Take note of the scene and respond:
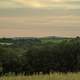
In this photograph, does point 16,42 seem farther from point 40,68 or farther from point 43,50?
point 40,68

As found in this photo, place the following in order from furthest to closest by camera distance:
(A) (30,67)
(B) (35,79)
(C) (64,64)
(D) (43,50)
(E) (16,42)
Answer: (E) (16,42), (D) (43,50), (C) (64,64), (A) (30,67), (B) (35,79)

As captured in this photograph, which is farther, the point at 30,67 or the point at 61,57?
the point at 61,57

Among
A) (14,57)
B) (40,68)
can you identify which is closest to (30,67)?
(40,68)

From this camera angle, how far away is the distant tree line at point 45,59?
A: 36219 millimetres

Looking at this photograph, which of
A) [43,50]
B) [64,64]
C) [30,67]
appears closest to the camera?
[30,67]

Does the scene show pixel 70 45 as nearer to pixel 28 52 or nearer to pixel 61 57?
pixel 61 57

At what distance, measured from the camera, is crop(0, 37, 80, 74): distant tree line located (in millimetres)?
36219

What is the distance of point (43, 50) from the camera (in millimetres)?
41344

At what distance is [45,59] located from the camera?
39.5 m

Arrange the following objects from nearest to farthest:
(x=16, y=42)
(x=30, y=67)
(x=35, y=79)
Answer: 1. (x=35, y=79)
2. (x=30, y=67)
3. (x=16, y=42)

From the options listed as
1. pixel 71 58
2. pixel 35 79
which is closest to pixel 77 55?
pixel 71 58

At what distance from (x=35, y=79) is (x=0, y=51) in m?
30.8

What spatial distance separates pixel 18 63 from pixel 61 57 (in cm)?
567

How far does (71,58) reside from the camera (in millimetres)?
39438
